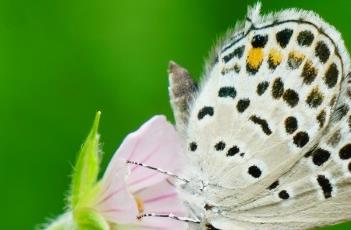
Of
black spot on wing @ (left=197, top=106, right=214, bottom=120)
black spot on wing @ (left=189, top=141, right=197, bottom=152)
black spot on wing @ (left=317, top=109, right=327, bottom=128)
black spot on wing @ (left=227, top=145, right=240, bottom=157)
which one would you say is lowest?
black spot on wing @ (left=227, top=145, right=240, bottom=157)

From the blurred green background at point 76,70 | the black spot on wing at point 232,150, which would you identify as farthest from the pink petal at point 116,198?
the blurred green background at point 76,70

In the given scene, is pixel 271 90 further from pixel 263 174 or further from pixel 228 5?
pixel 228 5

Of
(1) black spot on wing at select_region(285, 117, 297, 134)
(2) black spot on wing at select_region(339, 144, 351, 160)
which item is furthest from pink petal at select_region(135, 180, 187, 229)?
(2) black spot on wing at select_region(339, 144, 351, 160)

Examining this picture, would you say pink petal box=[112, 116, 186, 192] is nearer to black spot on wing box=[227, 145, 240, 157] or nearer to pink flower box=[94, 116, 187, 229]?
pink flower box=[94, 116, 187, 229]

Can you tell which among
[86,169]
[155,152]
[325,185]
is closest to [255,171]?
[325,185]

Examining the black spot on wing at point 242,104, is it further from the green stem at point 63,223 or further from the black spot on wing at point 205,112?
the green stem at point 63,223

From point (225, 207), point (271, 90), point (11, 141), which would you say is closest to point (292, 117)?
point (271, 90)

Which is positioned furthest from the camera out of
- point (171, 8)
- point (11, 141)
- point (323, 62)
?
point (171, 8)
